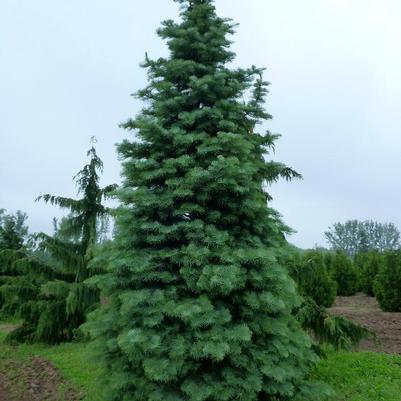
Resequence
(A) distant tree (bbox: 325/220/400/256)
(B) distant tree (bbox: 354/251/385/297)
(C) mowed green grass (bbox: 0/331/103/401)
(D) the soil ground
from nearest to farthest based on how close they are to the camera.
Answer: (C) mowed green grass (bbox: 0/331/103/401) < (D) the soil ground < (B) distant tree (bbox: 354/251/385/297) < (A) distant tree (bbox: 325/220/400/256)

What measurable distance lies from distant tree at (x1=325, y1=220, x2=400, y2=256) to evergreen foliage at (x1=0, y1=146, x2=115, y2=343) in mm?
81781

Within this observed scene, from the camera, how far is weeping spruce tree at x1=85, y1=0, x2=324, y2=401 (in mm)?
3842

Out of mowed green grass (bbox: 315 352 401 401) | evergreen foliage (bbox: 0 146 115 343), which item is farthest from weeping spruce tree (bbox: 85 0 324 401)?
evergreen foliage (bbox: 0 146 115 343)

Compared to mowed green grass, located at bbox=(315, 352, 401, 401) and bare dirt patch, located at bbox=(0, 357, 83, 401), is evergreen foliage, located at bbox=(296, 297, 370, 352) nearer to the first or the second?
mowed green grass, located at bbox=(315, 352, 401, 401)

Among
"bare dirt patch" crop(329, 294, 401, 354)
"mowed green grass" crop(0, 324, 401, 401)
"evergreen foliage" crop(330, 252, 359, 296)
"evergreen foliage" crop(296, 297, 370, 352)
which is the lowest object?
"mowed green grass" crop(0, 324, 401, 401)

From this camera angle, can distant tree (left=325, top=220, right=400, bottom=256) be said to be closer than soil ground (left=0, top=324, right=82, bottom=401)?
No

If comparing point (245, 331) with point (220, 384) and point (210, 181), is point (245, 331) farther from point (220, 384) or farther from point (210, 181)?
point (210, 181)

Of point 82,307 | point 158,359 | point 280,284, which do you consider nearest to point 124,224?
point 158,359

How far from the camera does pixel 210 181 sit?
→ 423cm

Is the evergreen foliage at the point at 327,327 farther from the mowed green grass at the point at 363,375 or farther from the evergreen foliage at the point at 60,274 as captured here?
the evergreen foliage at the point at 60,274

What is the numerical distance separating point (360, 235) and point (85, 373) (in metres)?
89.0

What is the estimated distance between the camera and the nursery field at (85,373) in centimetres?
593

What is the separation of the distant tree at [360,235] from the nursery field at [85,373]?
8231 cm

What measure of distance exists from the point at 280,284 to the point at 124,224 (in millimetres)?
1670
